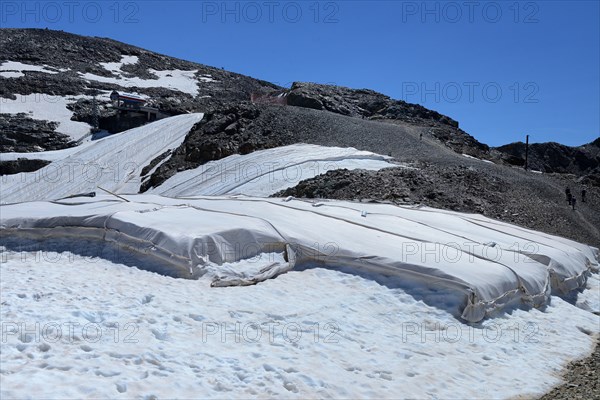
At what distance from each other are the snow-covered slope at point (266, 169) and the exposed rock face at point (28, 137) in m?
24.1

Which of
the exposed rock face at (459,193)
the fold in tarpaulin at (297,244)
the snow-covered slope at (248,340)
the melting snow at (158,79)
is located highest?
the melting snow at (158,79)

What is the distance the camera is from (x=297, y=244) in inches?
440

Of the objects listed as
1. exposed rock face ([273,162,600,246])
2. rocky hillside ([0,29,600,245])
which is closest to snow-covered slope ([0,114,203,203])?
rocky hillside ([0,29,600,245])

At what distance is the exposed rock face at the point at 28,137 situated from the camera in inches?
1962

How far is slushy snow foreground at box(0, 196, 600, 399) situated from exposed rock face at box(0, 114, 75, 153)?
4086cm

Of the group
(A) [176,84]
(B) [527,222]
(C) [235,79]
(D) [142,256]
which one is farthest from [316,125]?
(C) [235,79]

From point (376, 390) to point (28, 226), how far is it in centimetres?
818

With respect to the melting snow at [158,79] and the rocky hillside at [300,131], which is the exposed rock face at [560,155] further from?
the melting snow at [158,79]

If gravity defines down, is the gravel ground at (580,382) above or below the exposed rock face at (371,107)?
below

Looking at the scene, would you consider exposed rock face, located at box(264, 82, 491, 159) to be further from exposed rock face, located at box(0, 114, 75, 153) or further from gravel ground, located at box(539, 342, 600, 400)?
gravel ground, located at box(539, 342, 600, 400)

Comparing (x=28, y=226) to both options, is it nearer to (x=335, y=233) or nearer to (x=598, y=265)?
(x=335, y=233)

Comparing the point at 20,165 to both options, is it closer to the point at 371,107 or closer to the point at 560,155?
the point at 371,107

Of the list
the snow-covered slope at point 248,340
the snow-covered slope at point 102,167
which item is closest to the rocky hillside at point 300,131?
the snow-covered slope at point 102,167

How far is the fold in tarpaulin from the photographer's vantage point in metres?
9.98
